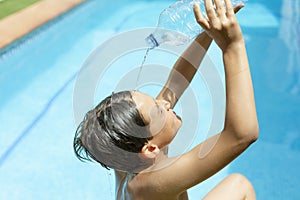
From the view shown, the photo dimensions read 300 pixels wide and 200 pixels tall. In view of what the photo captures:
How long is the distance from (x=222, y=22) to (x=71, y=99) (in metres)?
2.14

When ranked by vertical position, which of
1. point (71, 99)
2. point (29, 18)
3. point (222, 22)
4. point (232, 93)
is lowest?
point (71, 99)

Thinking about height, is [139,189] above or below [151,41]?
below

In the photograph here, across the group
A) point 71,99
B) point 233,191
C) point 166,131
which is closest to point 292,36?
point 71,99

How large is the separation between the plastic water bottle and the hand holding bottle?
52 centimetres

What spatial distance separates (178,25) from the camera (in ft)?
5.50

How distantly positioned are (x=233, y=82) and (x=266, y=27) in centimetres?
315

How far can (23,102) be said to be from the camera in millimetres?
2941

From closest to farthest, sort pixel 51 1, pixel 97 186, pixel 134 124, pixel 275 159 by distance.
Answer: pixel 134 124 < pixel 97 186 < pixel 275 159 < pixel 51 1

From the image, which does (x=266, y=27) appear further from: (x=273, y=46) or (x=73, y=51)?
(x=73, y=51)

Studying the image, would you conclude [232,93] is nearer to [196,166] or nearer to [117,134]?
[196,166]

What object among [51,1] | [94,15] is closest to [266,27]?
[94,15]

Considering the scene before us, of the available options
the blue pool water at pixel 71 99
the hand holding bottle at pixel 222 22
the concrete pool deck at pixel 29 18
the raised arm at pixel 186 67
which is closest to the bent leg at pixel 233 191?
the raised arm at pixel 186 67

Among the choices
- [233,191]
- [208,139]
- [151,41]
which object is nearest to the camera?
[208,139]

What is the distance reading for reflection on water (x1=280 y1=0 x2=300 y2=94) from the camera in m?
3.18
